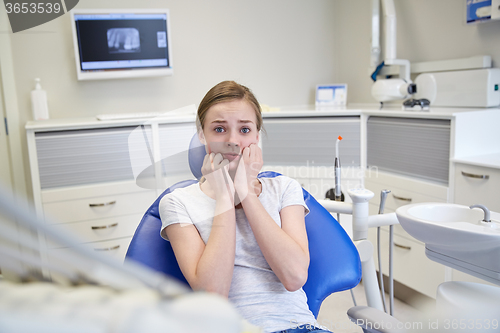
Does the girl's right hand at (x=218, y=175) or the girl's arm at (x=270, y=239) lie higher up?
the girl's right hand at (x=218, y=175)

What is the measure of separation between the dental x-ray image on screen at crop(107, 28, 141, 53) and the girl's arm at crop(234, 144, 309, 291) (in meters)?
1.86

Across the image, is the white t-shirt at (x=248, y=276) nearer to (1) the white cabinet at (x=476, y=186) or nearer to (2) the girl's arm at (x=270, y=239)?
(2) the girl's arm at (x=270, y=239)

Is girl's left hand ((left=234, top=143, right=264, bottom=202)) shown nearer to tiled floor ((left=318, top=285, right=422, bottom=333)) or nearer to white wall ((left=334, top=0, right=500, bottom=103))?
tiled floor ((left=318, top=285, right=422, bottom=333))

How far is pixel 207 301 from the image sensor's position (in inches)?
7.7

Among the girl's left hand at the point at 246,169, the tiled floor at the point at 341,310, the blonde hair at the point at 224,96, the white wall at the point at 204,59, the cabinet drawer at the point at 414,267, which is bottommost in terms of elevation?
the tiled floor at the point at 341,310

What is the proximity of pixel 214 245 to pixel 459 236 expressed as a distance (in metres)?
0.58

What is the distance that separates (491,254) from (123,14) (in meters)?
A: 2.33

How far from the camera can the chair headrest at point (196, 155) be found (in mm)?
749

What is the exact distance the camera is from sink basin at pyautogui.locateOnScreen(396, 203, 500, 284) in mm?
918

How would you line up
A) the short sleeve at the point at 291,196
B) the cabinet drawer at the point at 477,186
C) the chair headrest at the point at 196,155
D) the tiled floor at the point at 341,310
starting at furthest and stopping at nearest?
the tiled floor at the point at 341,310 → the cabinet drawer at the point at 477,186 → the short sleeve at the point at 291,196 → the chair headrest at the point at 196,155

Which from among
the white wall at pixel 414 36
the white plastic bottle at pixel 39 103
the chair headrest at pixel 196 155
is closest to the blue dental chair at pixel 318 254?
the chair headrest at pixel 196 155

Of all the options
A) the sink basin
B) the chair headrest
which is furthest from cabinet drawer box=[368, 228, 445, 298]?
the chair headrest

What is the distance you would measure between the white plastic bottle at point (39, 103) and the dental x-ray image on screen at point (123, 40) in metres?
0.49

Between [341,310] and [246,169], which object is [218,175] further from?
[341,310]
